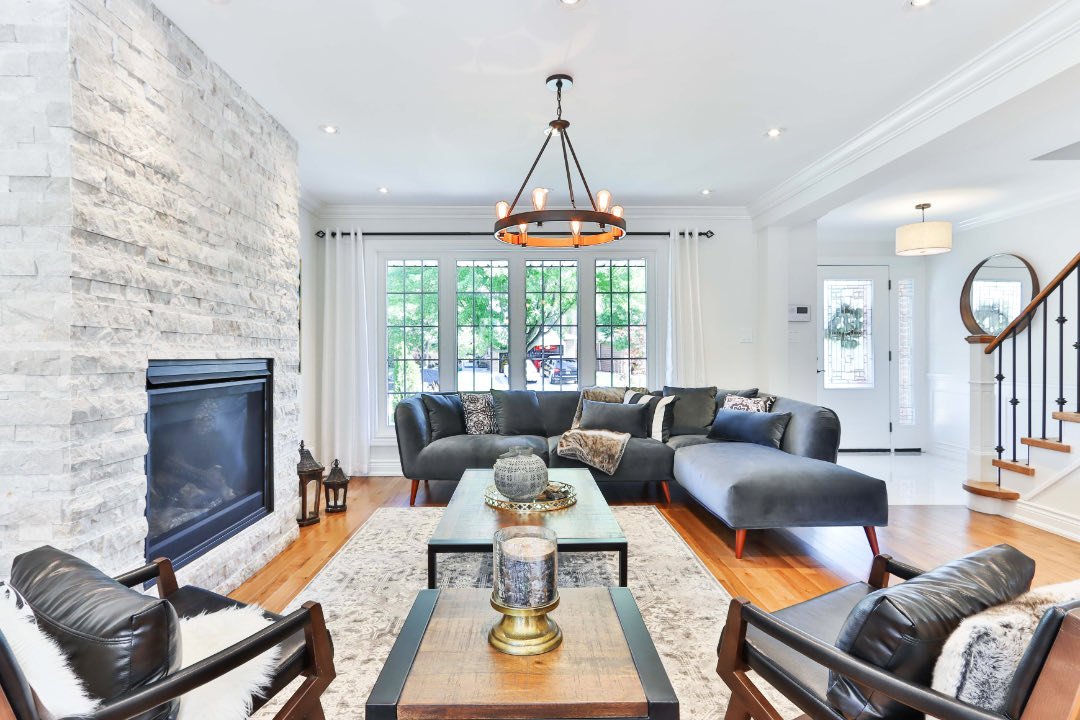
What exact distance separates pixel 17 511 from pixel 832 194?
4.66 metres

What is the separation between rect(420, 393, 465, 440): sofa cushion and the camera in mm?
4504

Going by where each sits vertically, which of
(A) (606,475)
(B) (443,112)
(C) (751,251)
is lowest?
(A) (606,475)

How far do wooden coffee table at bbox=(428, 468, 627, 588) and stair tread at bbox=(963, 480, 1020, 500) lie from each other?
2.99 m

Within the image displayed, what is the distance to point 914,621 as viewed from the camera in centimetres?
101

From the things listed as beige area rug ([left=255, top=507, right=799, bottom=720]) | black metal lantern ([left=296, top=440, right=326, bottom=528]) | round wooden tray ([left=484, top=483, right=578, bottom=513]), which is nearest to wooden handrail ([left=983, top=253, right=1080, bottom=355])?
beige area rug ([left=255, top=507, right=799, bottom=720])

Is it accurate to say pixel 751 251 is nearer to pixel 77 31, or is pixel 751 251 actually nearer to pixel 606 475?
pixel 606 475

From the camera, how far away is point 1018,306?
5.28m

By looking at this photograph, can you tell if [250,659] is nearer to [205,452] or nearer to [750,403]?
[205,452]

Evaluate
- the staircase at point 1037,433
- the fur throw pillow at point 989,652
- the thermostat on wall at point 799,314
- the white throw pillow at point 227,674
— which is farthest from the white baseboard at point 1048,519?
the white throw pillow at point 227,674

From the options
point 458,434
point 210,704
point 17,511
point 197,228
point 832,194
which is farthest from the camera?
point 458,434

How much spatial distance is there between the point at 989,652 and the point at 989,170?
452 cm

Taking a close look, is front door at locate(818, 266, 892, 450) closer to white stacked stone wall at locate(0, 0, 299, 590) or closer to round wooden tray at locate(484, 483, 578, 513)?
round wooden tray at locate(484, 483, 578, 513)

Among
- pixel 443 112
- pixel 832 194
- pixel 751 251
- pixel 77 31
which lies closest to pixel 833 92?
pixel 832 194

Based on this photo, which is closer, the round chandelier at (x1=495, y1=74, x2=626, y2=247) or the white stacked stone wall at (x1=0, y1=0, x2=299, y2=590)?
the white stacked stone wall at (x1=0, y1=0, x2=299, y2=590)
